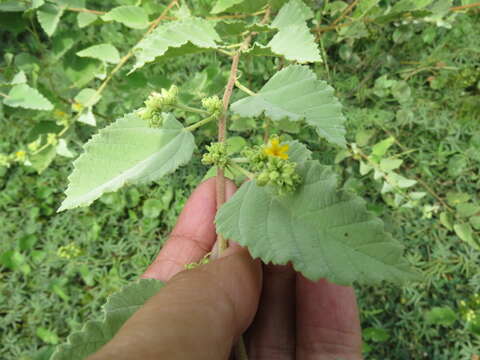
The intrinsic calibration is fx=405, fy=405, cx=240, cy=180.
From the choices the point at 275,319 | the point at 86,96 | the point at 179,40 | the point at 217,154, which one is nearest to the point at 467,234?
the point at 275,319

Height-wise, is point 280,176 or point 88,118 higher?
point 280,176

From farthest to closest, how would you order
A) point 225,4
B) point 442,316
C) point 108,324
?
point 442,316
point 225,4
point 108,324

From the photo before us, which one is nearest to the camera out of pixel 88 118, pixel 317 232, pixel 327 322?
pixel 317 232

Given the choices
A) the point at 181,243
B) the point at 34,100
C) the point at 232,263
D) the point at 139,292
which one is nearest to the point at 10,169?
the point at 34,100

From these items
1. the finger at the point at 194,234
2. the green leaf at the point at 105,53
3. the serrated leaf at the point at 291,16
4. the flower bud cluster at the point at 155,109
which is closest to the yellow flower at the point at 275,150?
the flower bud cluster at the point at 155,109

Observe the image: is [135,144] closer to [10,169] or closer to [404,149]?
[404,149]

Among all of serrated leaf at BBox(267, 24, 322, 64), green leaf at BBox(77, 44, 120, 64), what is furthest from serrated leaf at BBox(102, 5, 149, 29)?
serrated leaf at BBox(267, 24, 322, 64)

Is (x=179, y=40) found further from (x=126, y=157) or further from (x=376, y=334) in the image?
(x=376, y=334)
